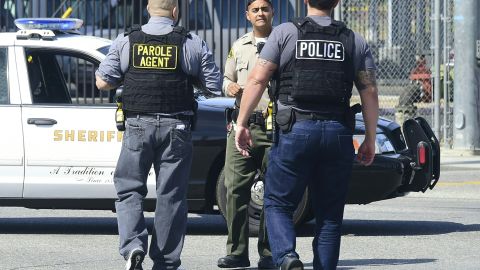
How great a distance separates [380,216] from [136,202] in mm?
4450

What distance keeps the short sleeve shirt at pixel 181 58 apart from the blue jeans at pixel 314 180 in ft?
3.01

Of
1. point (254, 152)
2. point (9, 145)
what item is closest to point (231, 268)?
point (254, 152)

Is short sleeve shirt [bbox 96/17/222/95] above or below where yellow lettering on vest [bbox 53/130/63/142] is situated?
above

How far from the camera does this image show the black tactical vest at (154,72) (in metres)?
7.44

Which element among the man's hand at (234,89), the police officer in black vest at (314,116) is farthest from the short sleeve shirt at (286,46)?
the man's hand at (234,89)

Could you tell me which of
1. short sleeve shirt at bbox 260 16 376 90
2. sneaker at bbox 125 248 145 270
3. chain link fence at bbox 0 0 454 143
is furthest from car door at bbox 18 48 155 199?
chain link fence at bbox 0 0 454 143

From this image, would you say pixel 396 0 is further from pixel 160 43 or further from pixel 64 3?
pixel 160 43

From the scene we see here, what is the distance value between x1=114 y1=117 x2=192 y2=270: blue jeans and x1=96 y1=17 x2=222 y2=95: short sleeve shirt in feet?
0.94

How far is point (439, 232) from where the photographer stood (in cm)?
1020

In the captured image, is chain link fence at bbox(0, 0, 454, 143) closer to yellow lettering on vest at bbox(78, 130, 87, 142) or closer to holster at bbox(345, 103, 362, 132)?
yellow lettering on vest at bbox(78, 130, 87, 142)

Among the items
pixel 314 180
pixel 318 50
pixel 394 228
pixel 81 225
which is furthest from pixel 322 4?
pixel 81 225

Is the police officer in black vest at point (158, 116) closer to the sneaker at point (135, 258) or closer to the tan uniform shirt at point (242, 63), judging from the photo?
the sneaker at point (135, 258)

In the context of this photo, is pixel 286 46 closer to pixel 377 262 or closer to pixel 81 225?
pixel 377 262

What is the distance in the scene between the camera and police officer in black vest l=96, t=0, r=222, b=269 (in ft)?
24.4
